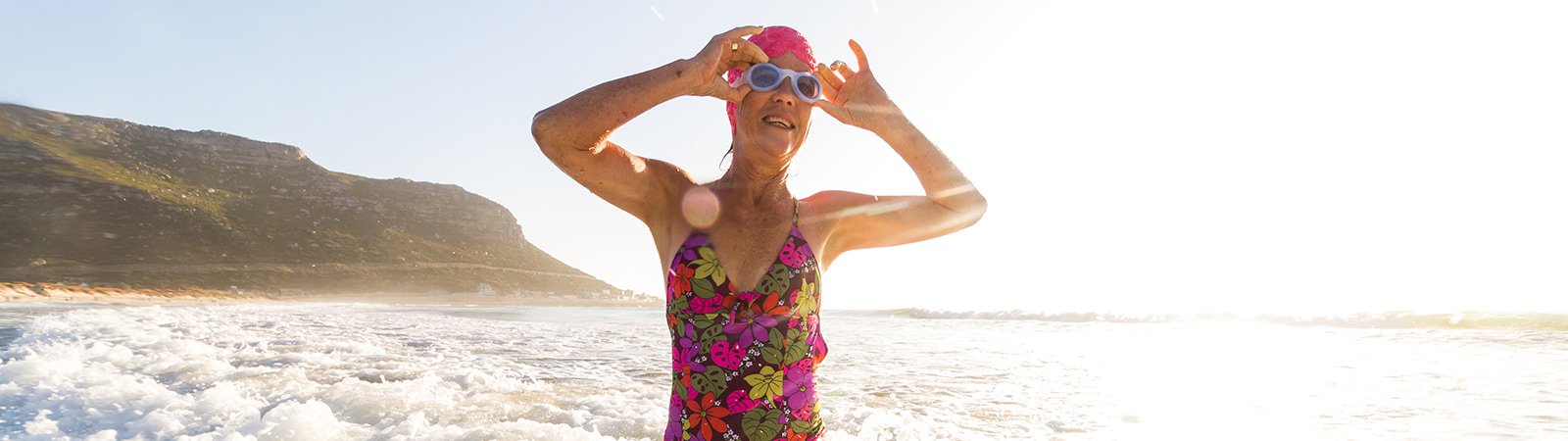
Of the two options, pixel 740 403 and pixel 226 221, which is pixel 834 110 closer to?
pixel 740 403

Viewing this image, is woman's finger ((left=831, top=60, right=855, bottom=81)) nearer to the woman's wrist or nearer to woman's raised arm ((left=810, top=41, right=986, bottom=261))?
woman's raised arm ((left=810, top=41, right=986, bottom=261))

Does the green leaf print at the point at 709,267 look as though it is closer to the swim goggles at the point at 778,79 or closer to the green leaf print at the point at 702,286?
the green leaf print at the point at 702,286

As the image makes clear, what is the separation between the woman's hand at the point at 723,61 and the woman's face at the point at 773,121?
5cm

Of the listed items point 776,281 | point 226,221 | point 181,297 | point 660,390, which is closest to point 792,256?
point 776,281

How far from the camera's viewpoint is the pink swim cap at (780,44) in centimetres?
193

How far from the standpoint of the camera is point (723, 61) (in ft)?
6.13

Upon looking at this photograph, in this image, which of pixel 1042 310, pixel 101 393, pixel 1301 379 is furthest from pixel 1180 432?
pixel 1042 310

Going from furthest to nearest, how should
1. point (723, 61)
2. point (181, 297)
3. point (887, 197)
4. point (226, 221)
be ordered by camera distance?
point (226, 221) < point (181, 297) < point (887, 197) < point (723, 61)

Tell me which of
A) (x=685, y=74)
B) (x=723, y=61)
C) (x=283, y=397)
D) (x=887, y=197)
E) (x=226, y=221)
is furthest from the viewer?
(x=226, y=221)

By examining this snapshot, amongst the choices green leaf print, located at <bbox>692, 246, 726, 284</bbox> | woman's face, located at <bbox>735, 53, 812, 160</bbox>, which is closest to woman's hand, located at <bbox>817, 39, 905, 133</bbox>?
woman's face, located at <bbox>735, 53, 812, 160</bbox>

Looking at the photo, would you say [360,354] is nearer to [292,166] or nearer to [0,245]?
[0,245]

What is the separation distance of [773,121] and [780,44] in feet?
0.77

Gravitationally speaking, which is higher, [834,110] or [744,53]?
[744,53]

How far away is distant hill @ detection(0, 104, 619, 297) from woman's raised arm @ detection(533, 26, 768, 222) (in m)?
76.9
